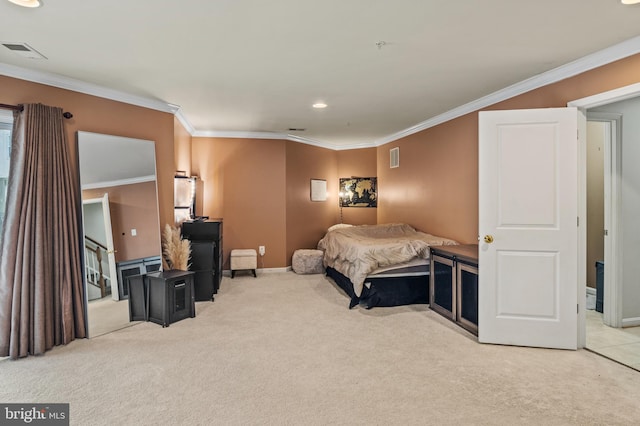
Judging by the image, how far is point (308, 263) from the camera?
6.12 metres

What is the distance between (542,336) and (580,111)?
6.41 feet

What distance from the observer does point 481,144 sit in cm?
317

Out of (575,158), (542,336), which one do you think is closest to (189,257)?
(542,336)

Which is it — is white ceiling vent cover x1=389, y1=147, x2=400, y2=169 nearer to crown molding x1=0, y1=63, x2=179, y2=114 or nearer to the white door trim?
the white door trim

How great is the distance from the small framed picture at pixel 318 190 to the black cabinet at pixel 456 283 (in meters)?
3.15

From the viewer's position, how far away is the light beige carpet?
2137mm

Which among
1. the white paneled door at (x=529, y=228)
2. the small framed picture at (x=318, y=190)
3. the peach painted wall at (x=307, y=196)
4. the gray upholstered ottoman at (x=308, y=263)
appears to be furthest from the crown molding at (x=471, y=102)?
the gray upholstered ottoman at (x=308, y=263)

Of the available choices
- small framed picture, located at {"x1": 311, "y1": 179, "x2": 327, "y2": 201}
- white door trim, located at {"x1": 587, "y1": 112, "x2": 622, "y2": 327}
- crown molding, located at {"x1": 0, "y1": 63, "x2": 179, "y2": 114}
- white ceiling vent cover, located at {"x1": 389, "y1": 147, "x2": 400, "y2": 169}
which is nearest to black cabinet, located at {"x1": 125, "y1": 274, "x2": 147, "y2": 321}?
crown molding, located at {"x1": 0, "y1": 63, "x2": 179, "y2": 114}

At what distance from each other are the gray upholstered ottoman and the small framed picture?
3.99 feet

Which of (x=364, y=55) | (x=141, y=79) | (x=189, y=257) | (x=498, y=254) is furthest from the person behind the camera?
(x=189, y=257)

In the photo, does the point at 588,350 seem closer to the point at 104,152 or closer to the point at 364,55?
the point at 364,55

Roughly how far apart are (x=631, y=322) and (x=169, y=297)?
15.6 ft

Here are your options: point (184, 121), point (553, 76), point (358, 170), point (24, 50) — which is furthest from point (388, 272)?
point (24, 50)

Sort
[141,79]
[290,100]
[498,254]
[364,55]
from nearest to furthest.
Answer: [364,55]
[498,254]
[141,79]
[290,100]
